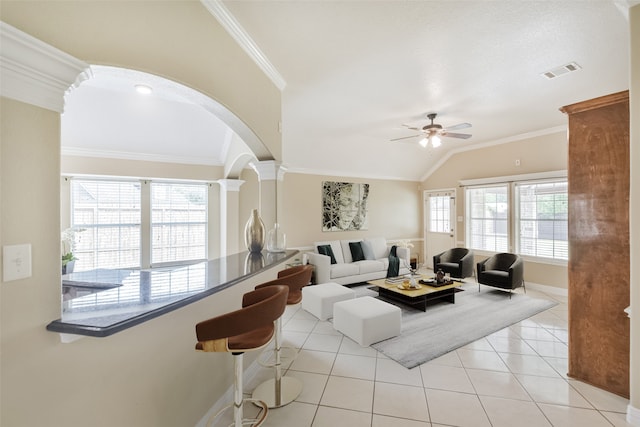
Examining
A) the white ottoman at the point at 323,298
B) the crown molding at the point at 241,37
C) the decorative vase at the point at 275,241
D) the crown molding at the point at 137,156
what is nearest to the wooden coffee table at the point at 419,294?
the white ottoman at the point at 323,298

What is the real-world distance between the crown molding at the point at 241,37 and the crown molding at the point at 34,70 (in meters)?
1.24

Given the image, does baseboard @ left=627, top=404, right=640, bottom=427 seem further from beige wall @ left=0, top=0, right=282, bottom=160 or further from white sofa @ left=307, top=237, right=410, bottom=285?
white sofa @ left=307, top=237, right=410, bottom=285

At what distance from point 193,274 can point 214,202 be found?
3.65m

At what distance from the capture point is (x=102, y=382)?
1.26 metres

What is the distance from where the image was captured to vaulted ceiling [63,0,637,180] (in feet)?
6.86

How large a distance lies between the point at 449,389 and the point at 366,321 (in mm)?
978

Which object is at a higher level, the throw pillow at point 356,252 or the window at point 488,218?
the window at point 488,218

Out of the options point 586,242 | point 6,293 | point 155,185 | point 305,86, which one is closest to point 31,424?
point 6,293

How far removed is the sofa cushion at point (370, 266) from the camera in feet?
18.8

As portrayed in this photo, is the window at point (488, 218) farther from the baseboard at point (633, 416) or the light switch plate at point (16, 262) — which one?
the light switch plate at point (16, 262)

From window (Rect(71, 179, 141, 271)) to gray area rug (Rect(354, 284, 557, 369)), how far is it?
13.3 feet

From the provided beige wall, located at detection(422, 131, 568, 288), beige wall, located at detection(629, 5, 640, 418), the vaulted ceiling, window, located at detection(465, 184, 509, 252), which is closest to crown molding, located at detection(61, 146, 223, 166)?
the vaulted ceiling

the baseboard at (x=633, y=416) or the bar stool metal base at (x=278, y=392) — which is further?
the bar stool metal base at (x=278, y=392)

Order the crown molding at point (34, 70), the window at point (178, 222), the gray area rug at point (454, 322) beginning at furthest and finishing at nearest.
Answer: the window at point (178, 222), the gray area rug at point (454, 322), the crown molding at point (34, 70)
